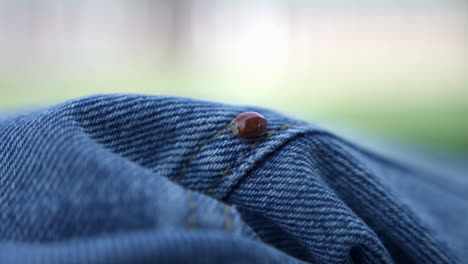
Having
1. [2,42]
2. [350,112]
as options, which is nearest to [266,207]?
[350,112]

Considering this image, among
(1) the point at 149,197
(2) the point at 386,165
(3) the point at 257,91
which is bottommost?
(3) the point at 257,91

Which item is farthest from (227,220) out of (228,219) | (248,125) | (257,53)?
(257,53)

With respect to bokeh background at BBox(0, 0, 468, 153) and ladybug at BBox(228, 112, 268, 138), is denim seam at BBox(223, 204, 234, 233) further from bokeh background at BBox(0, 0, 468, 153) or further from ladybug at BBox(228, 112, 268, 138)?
bokeh background at BBox(0, 0, 468, 153)

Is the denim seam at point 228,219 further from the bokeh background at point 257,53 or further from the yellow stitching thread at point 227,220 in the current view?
the bokeh background at point 257,53

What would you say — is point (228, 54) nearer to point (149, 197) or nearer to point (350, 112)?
point (350, 112)

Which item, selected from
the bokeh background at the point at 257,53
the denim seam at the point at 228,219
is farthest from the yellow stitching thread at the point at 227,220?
the bokeh background at the point at 257,53

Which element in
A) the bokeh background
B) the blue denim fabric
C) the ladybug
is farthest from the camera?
the bokeh background

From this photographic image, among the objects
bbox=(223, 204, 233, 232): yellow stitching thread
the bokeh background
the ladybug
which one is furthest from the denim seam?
the bokeh background
